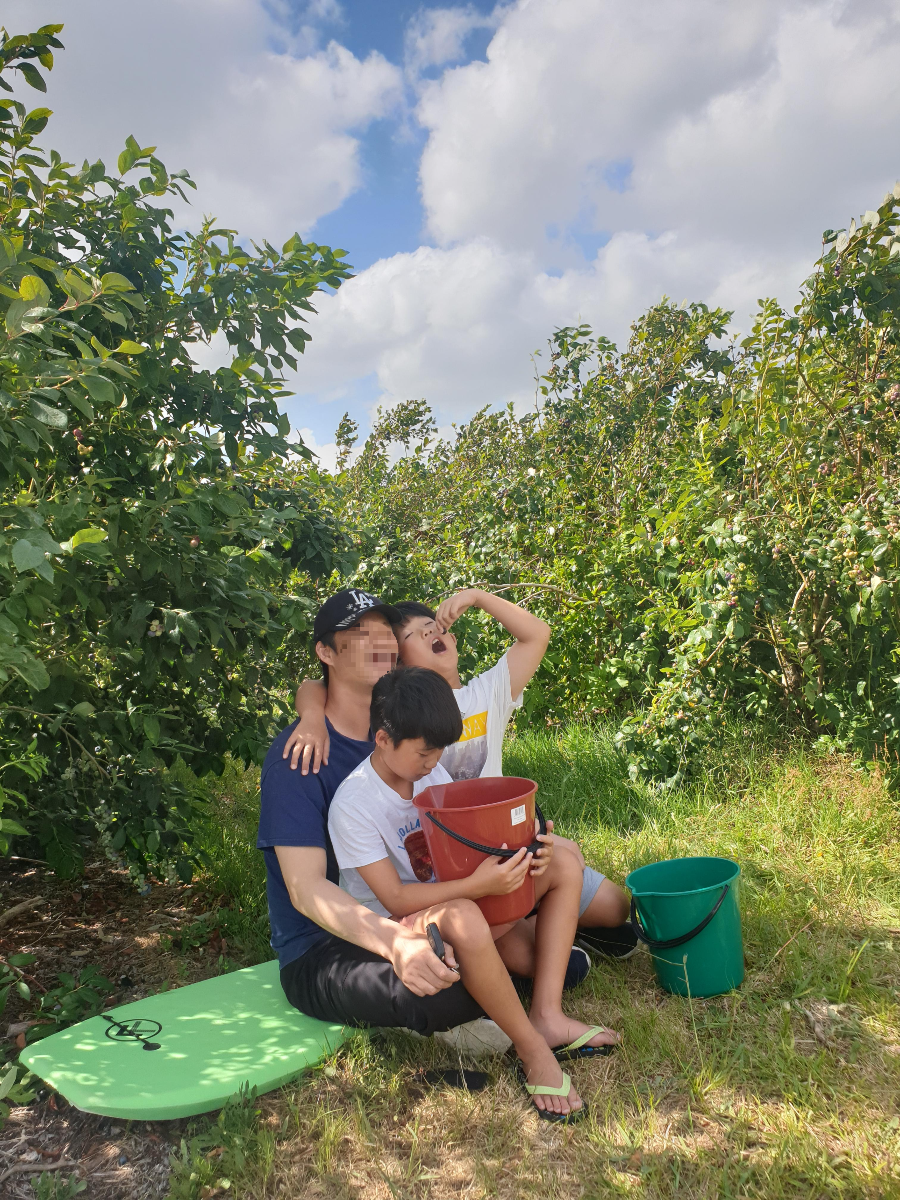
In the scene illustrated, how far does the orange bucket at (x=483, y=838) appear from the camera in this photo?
1.80 m

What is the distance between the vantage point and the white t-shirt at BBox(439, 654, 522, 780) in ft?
7.97

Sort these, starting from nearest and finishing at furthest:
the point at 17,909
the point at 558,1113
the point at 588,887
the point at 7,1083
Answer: the point at 558,1113 → the point at 7,1083 → the point at 588,887 → the point at 17,909

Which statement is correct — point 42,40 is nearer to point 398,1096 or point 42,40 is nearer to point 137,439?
point 137,439

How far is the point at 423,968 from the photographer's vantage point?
1.74 m

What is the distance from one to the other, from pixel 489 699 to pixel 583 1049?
3.14 ft

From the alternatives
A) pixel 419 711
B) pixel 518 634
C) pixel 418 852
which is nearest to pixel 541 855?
pixel 418 852

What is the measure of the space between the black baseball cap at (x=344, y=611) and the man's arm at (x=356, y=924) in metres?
0.58

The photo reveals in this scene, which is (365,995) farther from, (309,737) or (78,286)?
(78,286)

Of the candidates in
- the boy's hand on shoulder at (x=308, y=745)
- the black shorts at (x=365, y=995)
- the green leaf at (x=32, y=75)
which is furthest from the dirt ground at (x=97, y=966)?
the green leaf at (x=32, y=75)

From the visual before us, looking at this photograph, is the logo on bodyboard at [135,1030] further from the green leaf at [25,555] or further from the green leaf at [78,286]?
the green leaf at [78,286]

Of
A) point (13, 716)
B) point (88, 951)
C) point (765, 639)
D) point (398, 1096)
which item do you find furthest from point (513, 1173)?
point (765, 639)

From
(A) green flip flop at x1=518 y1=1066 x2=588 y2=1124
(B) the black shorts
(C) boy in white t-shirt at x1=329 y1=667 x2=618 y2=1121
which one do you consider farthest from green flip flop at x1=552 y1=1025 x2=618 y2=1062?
(B) the black shorts

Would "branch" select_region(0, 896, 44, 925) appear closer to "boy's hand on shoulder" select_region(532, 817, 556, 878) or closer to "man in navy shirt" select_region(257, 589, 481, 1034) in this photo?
"man in navy shirt" select_region(257, 589, 481, 1034)

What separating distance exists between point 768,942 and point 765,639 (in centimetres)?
145
